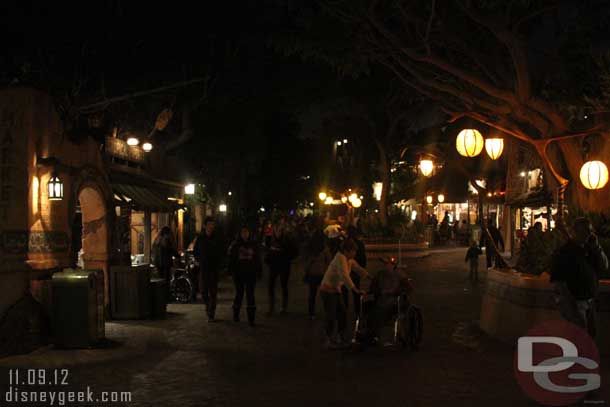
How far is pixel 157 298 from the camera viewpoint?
14.3m

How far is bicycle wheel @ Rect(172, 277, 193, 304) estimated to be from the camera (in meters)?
17.0

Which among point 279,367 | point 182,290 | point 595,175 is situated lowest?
point 279,367

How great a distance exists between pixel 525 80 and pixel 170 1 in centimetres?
722

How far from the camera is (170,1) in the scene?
14344 millimetres

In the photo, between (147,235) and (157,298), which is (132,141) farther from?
(157,298)

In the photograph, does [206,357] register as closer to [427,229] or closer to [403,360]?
[403,360]

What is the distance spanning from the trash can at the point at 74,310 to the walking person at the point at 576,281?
6.66 meters

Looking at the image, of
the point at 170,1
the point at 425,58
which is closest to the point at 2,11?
the point at 170,1

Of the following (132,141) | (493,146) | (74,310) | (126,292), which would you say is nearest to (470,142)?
(493,146)

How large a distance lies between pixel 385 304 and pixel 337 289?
0.80m

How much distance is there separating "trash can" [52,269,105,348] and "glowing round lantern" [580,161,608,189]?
30.3 ft

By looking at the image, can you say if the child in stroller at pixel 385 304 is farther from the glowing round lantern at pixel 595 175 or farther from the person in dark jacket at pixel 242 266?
the glowing round lantern at pixel 595 175

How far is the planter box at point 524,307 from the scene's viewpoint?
34.7 ft

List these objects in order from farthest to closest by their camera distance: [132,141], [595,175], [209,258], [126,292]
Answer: [132,141], [209,258], [126,292], [595,175]
